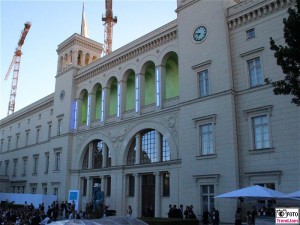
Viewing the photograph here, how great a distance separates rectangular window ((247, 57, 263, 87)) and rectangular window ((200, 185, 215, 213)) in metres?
7.61

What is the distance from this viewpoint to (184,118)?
83.6 feet

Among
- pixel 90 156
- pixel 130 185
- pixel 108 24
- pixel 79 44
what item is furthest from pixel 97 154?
pixel 108 24

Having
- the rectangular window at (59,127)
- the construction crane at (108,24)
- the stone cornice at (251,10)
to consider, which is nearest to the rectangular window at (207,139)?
the stone cornice at (251,10)

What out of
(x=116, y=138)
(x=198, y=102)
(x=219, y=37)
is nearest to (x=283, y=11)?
(x=219, y=37)

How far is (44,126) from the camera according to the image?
151 feet

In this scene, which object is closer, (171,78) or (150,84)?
(171,78)

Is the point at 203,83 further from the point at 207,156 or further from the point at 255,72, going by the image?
the point at 207,156

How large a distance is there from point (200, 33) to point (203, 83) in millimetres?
3926

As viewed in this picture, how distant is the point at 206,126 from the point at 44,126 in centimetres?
2850

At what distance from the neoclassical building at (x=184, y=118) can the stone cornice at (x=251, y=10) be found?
0.22 ft

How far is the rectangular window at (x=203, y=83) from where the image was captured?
81.8ft

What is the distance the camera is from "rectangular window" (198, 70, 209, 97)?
24922mm

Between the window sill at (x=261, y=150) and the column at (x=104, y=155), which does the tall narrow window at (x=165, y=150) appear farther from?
the window sill at (x=261, y=150)

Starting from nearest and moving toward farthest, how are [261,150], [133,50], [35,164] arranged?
[261,150]
[133,50]
[35,164]
